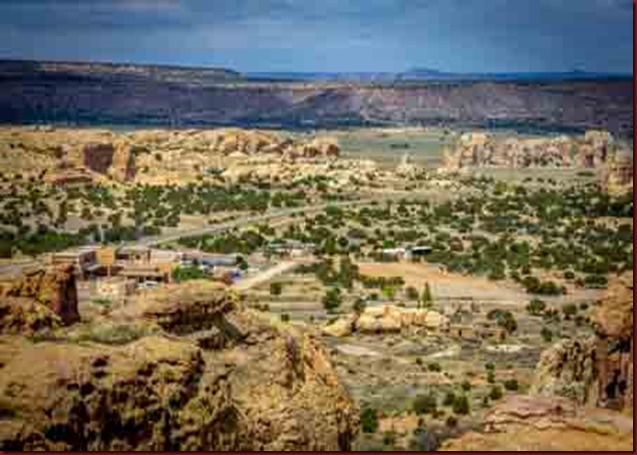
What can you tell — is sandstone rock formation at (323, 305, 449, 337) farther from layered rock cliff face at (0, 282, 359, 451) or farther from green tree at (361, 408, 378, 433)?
layered rock cliff face at (0, 282, 359, 451)

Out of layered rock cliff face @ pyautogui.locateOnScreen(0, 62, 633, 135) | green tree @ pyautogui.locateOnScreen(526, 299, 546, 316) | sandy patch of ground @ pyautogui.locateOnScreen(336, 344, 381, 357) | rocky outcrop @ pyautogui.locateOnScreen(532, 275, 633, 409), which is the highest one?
layered rock cliff face @ pyautogui.locateOnScreen(0, 62, 633, 135)

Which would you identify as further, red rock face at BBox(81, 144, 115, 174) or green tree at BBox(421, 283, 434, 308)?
red rock face at BBox(81, 144, 115, 174)

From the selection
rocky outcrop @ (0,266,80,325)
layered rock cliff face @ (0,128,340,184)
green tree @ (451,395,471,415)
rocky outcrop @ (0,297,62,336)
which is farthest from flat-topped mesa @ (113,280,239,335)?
layered rock cliff face @ (0,128,340,184)

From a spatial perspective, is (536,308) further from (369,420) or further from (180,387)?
(180,387)

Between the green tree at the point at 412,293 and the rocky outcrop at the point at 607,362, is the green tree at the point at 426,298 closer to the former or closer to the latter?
the green tree at the point at 412,293

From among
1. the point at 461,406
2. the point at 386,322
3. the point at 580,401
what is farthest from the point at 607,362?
the point at 386,322

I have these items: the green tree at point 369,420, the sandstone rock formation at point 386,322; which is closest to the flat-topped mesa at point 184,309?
the green tree at point 369,420

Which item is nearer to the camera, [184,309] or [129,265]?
[184,309]

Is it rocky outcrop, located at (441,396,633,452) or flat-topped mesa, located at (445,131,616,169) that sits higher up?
rocky outcrop, located at (441,396,633,452)
